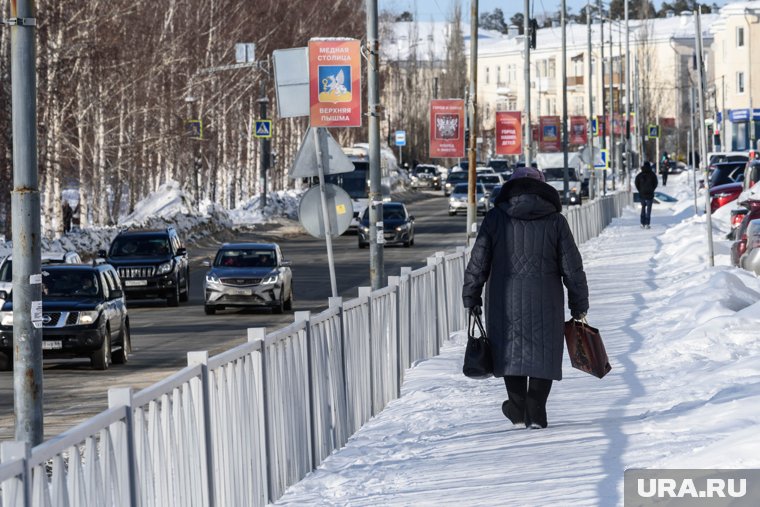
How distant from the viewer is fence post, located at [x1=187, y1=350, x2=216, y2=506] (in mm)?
8047

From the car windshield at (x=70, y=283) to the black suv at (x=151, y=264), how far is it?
805cm

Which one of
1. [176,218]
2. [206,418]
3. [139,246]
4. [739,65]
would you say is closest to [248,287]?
[139,246]

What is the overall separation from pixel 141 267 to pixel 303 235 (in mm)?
28022

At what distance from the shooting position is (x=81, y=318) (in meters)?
20.0

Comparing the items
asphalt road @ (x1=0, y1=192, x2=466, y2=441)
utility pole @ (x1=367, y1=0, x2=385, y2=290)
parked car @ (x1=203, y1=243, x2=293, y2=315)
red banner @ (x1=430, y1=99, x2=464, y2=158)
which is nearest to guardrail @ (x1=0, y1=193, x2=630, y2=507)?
asphalt road @ (x1=0, y1=192, x2=466, y2=441)

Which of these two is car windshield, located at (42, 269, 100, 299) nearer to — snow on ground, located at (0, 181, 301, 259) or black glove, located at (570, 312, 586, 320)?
black glove, located at (570, 312, 586, 320)

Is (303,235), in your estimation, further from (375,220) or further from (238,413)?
(238,413)

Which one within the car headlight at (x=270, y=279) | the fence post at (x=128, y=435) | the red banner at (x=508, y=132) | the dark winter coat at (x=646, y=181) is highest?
the red banner at (x=508, y=132)

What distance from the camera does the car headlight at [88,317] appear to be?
65.5 ft

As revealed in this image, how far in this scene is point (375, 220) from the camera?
68.3ft

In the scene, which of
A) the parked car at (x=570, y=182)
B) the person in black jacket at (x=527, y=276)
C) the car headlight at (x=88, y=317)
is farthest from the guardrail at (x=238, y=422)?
the parked car at (x=570, y=182)

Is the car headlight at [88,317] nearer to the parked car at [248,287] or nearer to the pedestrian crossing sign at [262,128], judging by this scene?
the parked car at [248,287]

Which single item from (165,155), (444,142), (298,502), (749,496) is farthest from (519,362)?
(165,155)

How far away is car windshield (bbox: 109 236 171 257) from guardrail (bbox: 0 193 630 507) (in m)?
17.0
